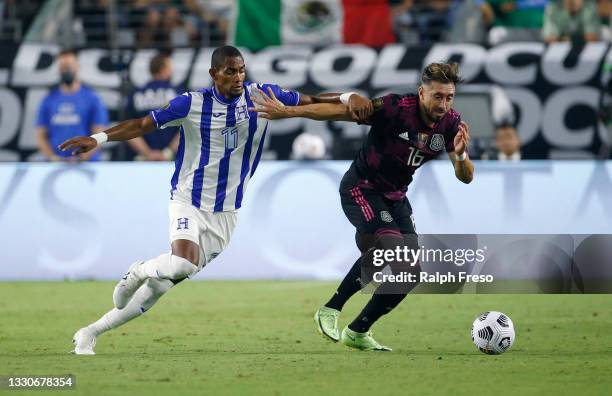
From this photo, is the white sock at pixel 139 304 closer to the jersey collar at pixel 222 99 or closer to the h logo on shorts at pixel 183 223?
the h logo on shorts at pixel 183 223

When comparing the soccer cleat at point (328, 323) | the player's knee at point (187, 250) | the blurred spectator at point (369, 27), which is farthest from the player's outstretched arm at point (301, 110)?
the blurred spectator at point (369, 27)

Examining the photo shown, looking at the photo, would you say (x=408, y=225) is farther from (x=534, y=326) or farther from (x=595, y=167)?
(x=595, y=167)

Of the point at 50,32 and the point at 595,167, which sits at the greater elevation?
the point at 595,167

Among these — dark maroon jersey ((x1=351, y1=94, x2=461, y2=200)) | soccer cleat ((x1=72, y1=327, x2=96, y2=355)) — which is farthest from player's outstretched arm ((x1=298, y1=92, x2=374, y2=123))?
soccer cleat ((x1=72, y1=327, x2=96, y2=355))

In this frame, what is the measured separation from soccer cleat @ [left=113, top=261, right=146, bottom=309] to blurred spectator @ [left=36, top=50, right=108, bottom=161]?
24.6 feet

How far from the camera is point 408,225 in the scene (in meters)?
9.73

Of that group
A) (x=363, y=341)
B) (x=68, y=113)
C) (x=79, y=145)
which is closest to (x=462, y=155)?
(x=363, y=341)

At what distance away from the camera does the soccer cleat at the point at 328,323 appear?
9812mm

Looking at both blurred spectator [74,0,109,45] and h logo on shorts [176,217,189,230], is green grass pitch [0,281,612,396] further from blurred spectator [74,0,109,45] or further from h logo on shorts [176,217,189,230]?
blurred spectator [74,0,109,45]

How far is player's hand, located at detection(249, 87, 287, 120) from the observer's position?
9008 millimetres

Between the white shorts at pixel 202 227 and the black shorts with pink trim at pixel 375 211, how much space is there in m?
0.98

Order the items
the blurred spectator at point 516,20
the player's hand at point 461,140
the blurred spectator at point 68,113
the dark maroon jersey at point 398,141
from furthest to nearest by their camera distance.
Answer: the blurred spectator at point 516,20 < the blurred spectator at point 68,113 < the dark maroon jersey at point 398,141 < the player's hand at point 461,140

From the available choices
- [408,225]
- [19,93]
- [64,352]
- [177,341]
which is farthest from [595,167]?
[19,93]

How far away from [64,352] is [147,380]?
1.73 metres
